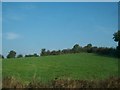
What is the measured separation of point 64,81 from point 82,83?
2.37 ft

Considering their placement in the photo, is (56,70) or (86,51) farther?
(86,51)

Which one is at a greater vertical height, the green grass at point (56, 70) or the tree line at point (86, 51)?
the tree line at point (86, 51)

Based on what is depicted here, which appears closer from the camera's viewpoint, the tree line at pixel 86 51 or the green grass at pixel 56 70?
the green grass at pixel 56 70

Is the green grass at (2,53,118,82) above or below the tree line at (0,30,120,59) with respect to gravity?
below

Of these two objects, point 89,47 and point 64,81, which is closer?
point 64,81

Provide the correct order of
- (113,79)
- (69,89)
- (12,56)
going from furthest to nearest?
(12,56)
(113,79)
(69,89)

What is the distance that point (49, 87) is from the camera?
11.7 meters

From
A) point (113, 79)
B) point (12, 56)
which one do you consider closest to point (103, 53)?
point (12, 56)

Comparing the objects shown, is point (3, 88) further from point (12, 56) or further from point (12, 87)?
point (12, 56)

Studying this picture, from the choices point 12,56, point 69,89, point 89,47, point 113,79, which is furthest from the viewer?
point 89,47

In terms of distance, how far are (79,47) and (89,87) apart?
33.6 m

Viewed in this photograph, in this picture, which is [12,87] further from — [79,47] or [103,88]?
[79,47]

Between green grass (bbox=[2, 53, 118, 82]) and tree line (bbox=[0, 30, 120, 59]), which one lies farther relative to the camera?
tree line (bbox=[0, 30, 120, 59])

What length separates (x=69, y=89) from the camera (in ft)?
38.0
